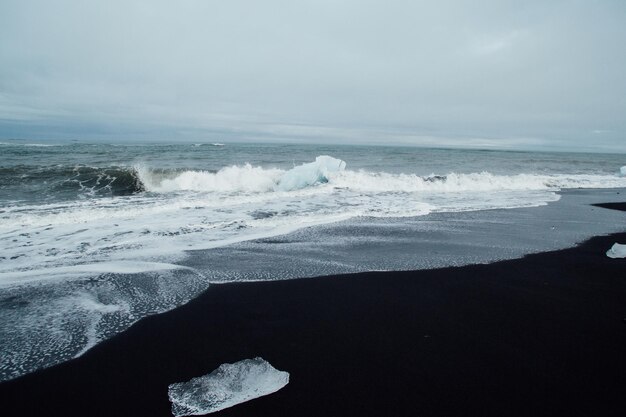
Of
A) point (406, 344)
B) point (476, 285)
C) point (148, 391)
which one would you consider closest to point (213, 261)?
point (148, 391)

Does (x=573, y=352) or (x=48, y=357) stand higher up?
(x=573, y=352)

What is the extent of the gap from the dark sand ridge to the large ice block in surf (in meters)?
10.1

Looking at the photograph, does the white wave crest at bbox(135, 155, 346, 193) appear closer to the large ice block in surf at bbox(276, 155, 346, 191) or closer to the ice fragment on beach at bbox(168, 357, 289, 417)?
the large ice block in surf at bbox(276, 155, 346, 191)

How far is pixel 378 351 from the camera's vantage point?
9.85ft

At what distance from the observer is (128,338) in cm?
325

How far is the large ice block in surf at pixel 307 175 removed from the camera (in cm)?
1446

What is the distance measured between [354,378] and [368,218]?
6.37m

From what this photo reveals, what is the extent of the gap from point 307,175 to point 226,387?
41.7ft

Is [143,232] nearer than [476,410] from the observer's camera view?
No

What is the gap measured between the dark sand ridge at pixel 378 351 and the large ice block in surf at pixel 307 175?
10086 millimetres

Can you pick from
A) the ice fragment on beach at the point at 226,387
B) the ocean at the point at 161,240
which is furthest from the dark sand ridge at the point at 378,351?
the ocean at the point at 161,240

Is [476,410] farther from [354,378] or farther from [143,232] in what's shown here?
[143,232]

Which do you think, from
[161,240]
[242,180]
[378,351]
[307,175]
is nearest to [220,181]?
[242,180]

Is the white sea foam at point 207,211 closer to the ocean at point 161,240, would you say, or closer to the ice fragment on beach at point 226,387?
the ocean at point 161,240
